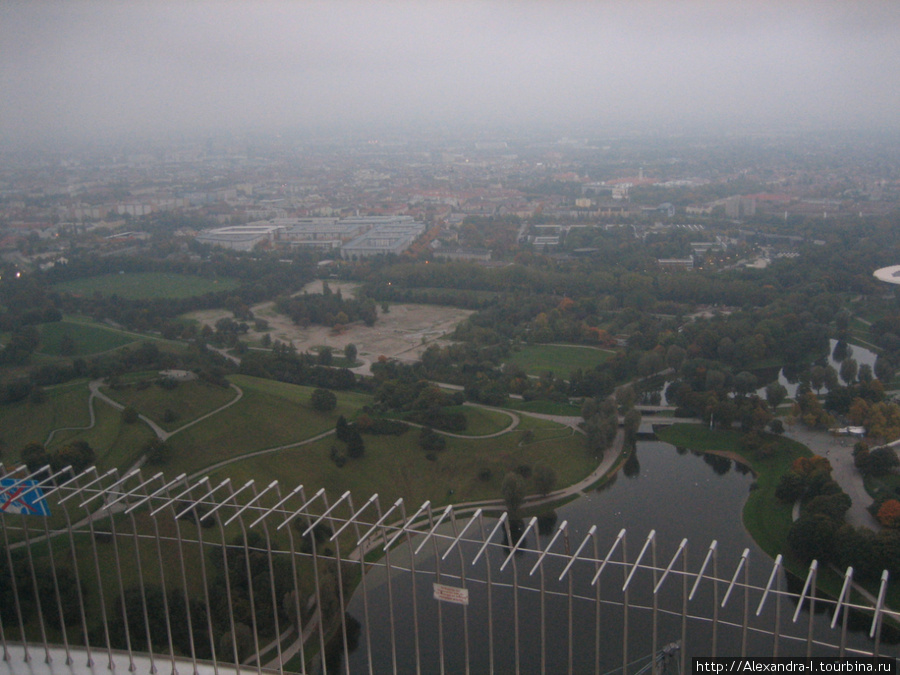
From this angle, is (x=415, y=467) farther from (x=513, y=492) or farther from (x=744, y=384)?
(x=744, y=384)

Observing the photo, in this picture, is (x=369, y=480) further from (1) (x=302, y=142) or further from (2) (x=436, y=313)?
(1) (x=302, y=142)

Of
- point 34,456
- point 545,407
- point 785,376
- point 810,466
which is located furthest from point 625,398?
point 34,456

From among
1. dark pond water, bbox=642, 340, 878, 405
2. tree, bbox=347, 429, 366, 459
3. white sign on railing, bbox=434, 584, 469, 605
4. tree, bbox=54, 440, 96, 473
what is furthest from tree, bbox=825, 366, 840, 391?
tree, bbox=54, 440, 96, 473

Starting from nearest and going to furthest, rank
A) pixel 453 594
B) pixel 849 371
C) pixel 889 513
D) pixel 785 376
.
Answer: pixel 453 594, pixel 889 513, pixel 849 371, pixel 785 376

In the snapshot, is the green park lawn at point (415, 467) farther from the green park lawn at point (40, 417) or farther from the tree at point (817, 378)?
the tree at point (817, 378)

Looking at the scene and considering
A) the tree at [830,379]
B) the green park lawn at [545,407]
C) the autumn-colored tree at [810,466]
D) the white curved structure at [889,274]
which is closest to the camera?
the autumn-colored tree at [810,466]

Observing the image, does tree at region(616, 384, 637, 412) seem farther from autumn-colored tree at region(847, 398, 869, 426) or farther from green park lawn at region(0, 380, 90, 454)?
green park lawn at region(0, 380, 90, 454)

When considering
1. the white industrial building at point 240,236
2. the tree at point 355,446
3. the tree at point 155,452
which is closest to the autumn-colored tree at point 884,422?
the tree at point 355,446

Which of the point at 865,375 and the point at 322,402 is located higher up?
the point at 322,402
